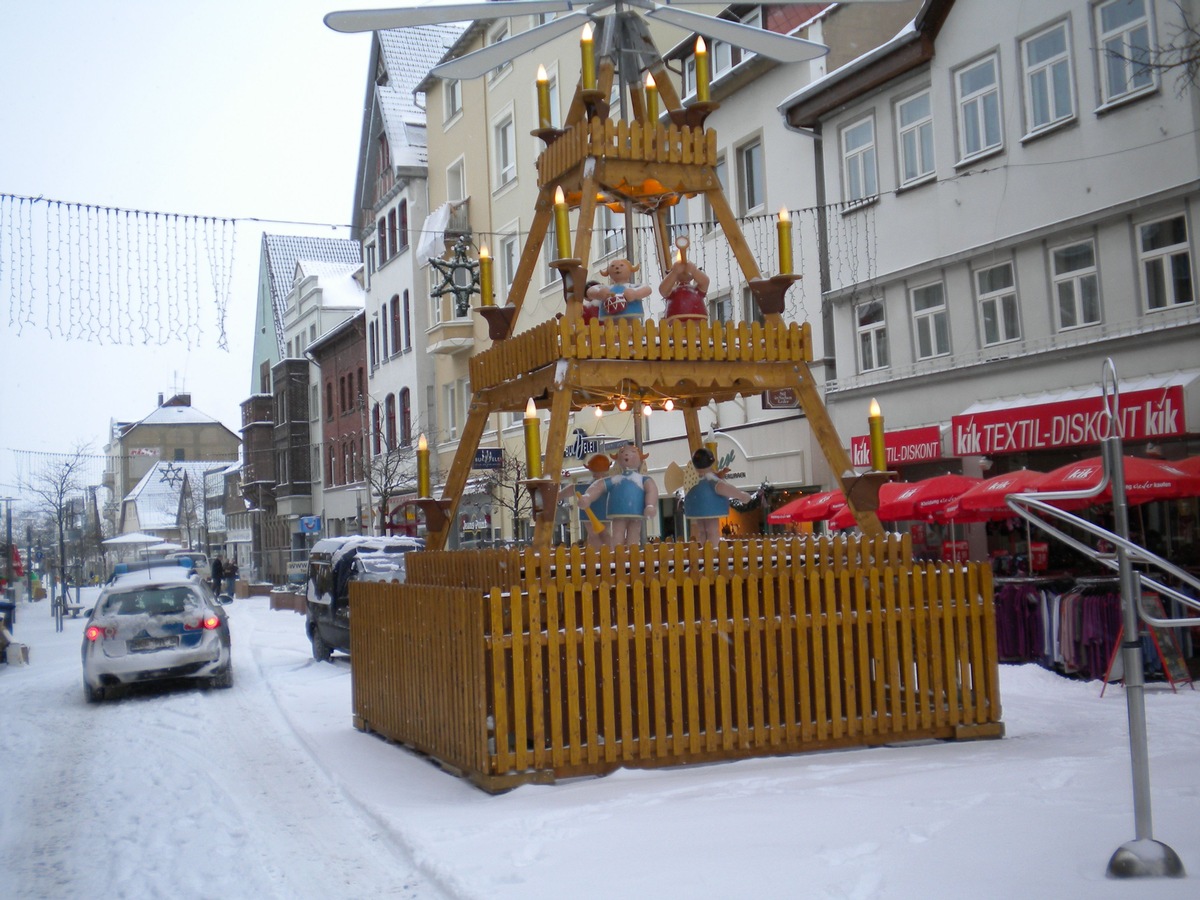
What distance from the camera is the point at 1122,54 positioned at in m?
16.5

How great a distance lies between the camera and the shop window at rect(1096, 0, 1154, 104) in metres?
16.3

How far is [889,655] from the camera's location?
916cm

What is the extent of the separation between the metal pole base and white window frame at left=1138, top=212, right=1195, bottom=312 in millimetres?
12116

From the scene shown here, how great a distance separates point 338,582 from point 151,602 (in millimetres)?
3493

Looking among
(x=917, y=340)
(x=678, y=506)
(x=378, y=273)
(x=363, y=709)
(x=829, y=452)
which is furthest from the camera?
(x=378, y=273)

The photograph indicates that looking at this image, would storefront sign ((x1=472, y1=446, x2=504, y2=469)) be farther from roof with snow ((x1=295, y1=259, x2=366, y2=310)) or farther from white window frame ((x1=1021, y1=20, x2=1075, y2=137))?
roof with snow ((x1=295, y1=259, x2=366, y2=310))

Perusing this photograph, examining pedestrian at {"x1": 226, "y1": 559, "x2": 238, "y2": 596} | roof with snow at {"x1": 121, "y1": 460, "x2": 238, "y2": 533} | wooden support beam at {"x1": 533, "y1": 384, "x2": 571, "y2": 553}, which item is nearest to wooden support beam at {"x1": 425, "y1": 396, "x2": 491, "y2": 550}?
wooden support beam at {"x1": 533, "y1": 384, "x2": 571, "y2": 553}

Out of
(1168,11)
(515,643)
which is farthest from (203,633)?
(1168,11)

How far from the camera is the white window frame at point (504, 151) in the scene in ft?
117

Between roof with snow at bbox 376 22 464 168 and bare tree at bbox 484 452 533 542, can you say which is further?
roof with snow at bbox 376 22 464 168

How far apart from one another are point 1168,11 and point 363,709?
1284cm

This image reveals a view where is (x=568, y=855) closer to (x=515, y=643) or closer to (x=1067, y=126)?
(x=515, y=643)

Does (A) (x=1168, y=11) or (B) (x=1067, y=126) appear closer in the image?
(A) (x=1168, y=11)

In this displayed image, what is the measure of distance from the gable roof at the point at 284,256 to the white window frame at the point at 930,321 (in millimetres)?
47354
